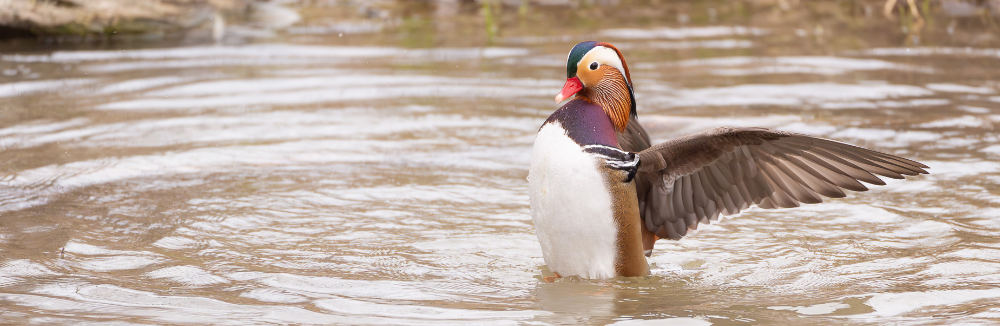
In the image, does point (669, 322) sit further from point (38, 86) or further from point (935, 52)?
point (935, 52)

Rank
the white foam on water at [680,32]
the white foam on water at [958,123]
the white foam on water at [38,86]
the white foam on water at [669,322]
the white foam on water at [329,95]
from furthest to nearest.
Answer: the white foam on water at [680,32] < the white foam on water at [38,86] < the white foam on water at [329,95] < the white foam on water at [958,123] < the white foam on water at [669,322]

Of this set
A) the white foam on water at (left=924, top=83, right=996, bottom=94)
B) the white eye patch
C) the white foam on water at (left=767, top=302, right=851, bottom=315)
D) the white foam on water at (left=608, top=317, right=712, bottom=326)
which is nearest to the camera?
the white foam on water at (left=608, top=317, right=712, bottom=326)

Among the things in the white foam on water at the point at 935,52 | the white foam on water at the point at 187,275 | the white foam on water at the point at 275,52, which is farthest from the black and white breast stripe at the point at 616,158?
the white foam on water at the point at 935,52

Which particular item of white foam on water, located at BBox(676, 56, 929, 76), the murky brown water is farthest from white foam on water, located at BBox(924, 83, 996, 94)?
white foam on water, located at BBox(676, 56, 929, 76)

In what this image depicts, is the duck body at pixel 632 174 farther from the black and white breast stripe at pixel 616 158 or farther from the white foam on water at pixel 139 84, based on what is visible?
the white foam on water at pixel 139 84

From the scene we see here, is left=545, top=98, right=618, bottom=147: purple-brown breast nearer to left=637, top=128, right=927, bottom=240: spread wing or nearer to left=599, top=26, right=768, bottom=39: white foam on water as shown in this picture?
left=637, top=128, right=927, bottom=240: spread wing

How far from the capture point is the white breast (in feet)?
15.3

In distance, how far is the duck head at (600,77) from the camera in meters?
4.77

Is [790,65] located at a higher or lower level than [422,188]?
higher

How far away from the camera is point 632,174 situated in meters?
4.82

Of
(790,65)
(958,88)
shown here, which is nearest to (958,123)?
(958,88)

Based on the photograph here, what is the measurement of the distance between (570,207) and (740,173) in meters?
0.88

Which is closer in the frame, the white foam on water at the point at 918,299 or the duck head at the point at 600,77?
the white foam on water at the point at 918,299

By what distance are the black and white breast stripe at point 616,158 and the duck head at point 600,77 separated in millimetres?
173
